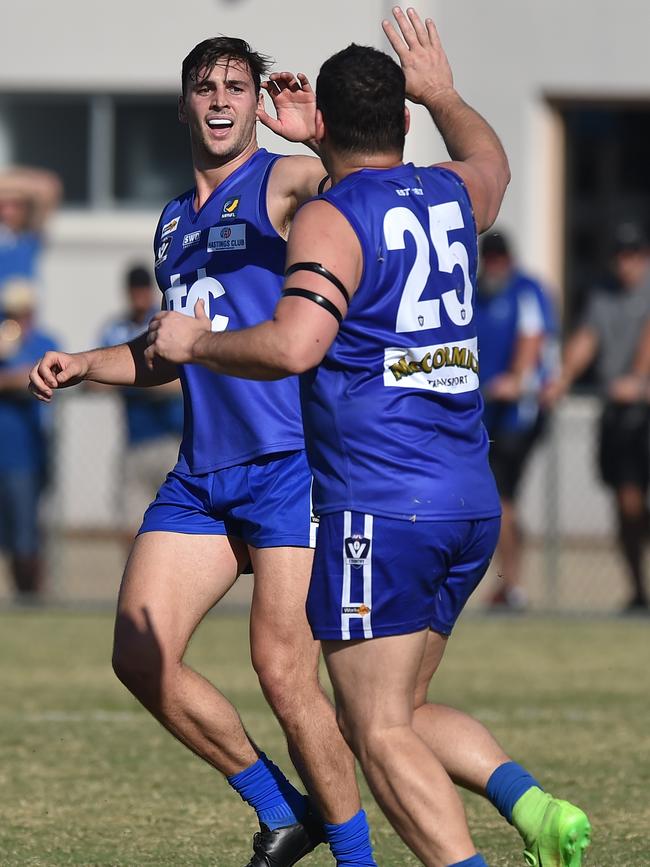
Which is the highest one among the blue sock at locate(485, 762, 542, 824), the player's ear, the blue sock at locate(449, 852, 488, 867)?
the player's ear

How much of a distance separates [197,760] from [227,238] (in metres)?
2.80

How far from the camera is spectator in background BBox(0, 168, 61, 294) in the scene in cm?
1434

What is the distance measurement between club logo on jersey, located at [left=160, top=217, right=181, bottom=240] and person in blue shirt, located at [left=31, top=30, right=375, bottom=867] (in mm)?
15

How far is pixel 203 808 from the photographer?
21.6ft

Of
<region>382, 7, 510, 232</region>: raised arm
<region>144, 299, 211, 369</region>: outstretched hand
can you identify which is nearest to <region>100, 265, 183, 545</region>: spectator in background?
<region>382, 7, 510, 232</region>: raised arm

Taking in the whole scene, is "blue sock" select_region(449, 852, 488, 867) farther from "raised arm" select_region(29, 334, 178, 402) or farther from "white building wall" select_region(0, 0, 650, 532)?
"white building wall" select_region(0, 0, 650, 532)

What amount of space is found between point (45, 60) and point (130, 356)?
11477 mm

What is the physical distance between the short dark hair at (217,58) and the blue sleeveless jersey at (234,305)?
1.08 feet

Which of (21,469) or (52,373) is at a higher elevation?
(52,373)

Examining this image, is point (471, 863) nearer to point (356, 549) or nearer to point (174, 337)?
point (356, 549)

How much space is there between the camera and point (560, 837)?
15.5 ft

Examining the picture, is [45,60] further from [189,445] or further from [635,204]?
[189,445]

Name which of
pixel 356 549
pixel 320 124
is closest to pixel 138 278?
pixel 320 124

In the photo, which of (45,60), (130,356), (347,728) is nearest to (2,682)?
(130,356)
